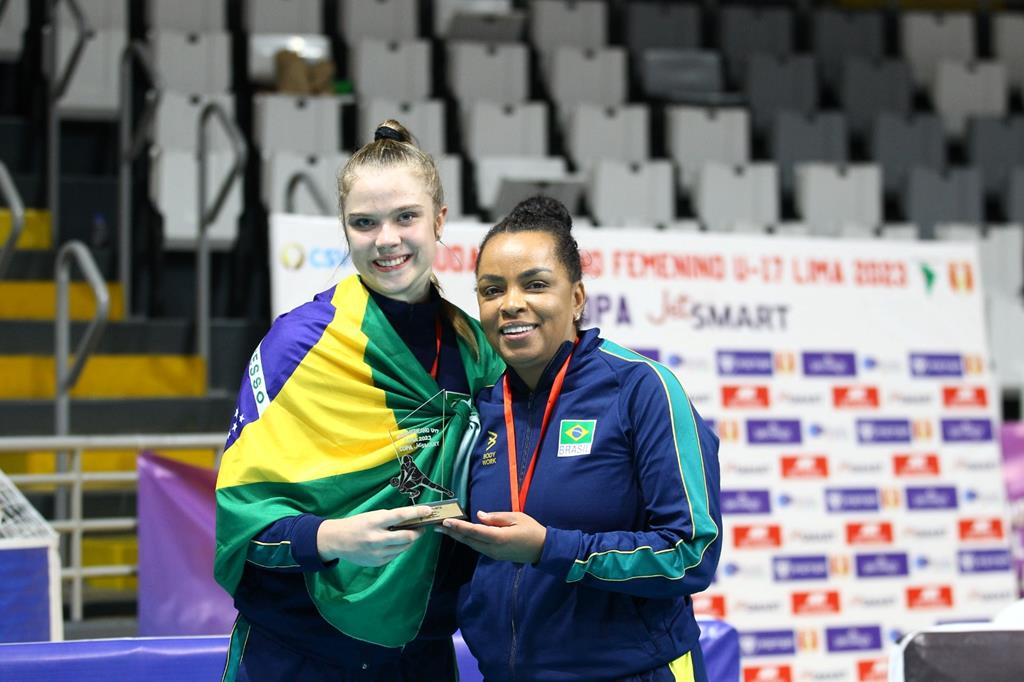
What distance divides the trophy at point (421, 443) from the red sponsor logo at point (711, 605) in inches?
134

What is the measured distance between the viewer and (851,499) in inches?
231

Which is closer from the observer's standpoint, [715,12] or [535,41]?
[535,41]

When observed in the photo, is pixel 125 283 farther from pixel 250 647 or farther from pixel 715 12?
pixel 715 12

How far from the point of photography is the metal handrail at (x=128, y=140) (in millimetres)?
6707

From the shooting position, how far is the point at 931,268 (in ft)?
20.4

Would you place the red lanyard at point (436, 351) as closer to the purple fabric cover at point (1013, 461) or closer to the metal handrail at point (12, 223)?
the metal handrail at point (12, 223)

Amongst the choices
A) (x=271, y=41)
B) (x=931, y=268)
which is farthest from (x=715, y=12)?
(x=931, y=268)

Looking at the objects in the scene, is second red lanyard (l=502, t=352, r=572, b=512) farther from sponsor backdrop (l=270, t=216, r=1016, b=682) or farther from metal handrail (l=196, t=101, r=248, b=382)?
metal handrail (l=196, t=101, r=248, b=382)

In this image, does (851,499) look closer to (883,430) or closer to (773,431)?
(883,430)

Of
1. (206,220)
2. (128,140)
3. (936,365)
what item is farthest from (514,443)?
(128,140)

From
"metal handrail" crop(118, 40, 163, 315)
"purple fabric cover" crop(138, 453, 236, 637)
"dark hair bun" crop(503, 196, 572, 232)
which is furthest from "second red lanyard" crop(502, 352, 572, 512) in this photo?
"metal handrail" crop(118, 40, 163, 315)

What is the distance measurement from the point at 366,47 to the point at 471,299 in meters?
4.22

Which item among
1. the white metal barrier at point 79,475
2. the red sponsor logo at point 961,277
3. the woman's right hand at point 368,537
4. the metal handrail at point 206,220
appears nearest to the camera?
the woman's right hand at point 368,537

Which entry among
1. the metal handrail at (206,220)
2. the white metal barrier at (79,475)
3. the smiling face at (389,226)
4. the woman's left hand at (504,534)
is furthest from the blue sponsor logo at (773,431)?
the woman's left hand at (504,534)
